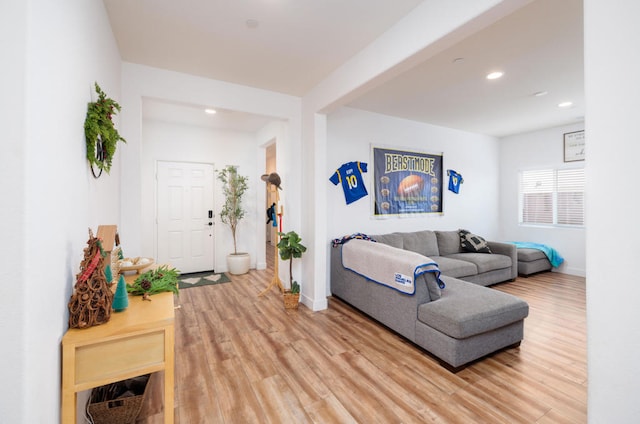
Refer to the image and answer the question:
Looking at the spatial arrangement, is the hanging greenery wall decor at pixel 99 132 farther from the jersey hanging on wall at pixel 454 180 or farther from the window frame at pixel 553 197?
the window frame at pixel 553 197

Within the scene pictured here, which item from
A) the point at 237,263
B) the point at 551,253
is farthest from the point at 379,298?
the point at 551,253

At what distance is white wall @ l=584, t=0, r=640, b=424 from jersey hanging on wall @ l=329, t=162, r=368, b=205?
3.00 m

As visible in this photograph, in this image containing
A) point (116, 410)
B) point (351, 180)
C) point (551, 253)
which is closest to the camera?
point (116, 410)

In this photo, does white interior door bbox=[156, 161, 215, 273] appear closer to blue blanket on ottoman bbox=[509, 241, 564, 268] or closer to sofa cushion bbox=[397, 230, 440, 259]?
sofa cushion bbox=[397, 230, 440, 259]

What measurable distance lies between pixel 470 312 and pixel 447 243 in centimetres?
269

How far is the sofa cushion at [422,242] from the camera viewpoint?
4261 millimetres

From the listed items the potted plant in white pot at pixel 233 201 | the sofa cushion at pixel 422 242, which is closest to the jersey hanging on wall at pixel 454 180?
the sofa cushion at pixel 422 242

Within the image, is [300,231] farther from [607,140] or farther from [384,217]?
[607,140]

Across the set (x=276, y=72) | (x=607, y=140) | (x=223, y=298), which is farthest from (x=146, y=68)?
(x=607, y=140)

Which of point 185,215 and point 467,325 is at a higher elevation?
point 185,215

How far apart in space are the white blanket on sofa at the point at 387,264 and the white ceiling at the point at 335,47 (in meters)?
1.94

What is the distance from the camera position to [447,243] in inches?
185

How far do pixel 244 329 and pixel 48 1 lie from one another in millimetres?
2741

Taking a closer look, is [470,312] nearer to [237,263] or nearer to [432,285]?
[432,285]
